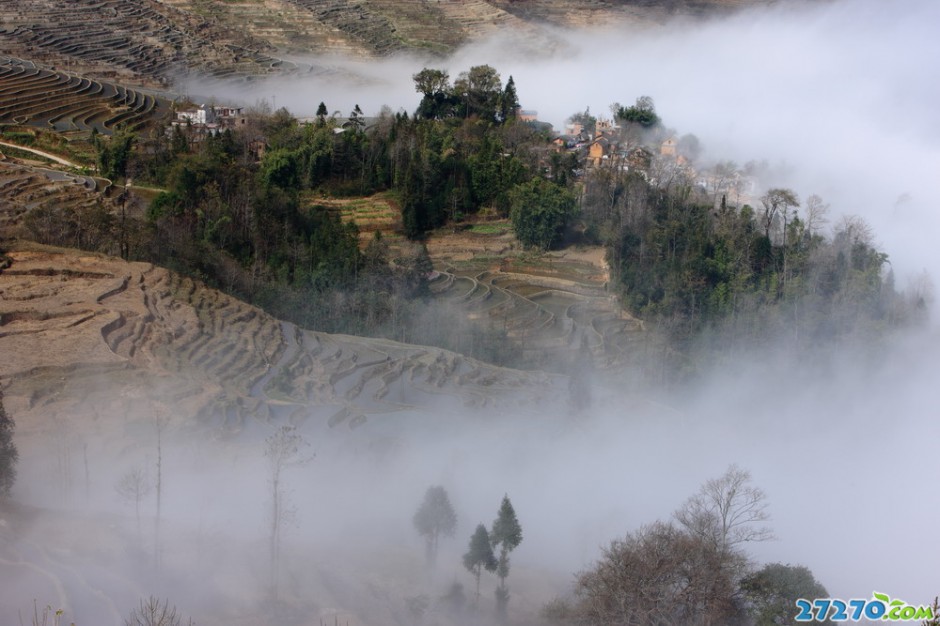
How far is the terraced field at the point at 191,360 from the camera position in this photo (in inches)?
620

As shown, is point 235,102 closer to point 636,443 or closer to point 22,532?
point 636,443

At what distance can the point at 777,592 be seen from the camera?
11.8 metres

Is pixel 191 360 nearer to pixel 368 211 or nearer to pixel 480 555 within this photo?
pixel 480 555

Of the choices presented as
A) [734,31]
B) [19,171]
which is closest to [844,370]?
[19,171]

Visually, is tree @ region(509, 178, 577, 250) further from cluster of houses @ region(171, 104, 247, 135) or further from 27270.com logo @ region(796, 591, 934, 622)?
27270.com logo @ region(796, 591, 934, 622)

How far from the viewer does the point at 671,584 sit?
1184 centimetres

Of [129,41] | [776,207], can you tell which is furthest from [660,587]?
[129,41]

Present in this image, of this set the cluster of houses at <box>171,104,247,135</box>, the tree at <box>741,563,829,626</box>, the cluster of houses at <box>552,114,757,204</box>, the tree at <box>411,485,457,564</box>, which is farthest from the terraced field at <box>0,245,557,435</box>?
the cluster of houses at <box>171,104,247,135</box>

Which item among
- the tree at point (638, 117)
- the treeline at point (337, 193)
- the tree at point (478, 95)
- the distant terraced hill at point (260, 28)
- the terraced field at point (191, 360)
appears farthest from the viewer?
the distant terraced hill at point (260, 28)

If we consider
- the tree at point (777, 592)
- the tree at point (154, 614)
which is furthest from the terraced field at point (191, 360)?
the tree at point (777, 592)

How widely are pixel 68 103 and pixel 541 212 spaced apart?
1833cm

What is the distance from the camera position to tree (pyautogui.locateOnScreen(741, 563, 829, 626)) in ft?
38.0

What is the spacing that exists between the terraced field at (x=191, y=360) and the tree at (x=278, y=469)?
1.18 meters

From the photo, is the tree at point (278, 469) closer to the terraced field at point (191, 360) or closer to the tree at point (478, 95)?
the terraced field at point (191, 360)
